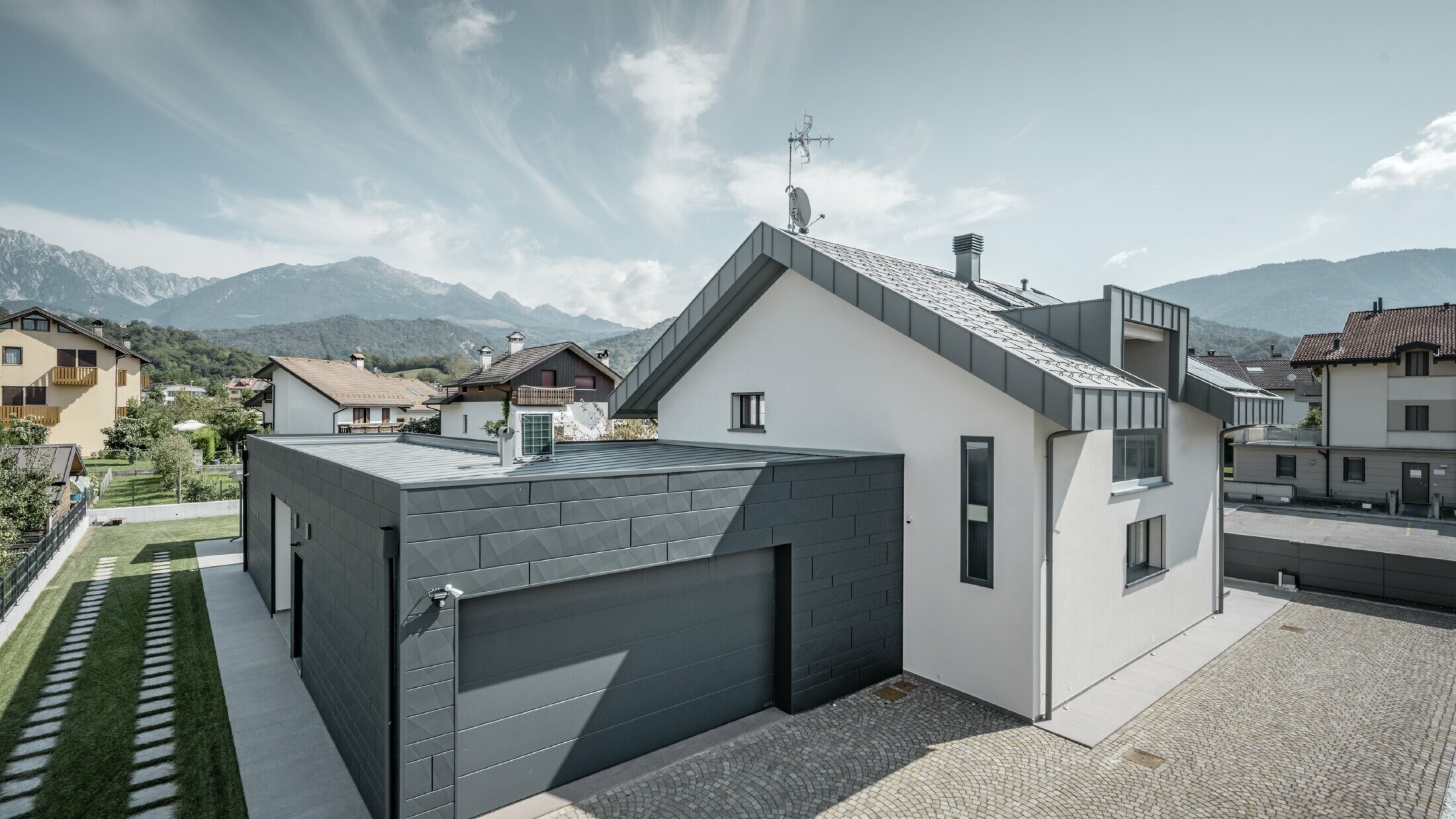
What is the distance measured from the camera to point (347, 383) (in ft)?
138

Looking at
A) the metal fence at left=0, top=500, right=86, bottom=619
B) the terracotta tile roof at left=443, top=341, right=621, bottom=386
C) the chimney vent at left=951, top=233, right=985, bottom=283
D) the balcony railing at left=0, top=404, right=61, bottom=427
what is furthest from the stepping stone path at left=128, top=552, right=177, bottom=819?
the balcony railing at left=0, top=404, right=61, bottom=427

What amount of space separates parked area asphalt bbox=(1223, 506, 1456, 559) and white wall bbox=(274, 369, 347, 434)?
4413 cm

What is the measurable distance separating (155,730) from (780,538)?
7875 millimetres

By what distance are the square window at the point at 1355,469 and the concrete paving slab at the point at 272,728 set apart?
3736 centimetres

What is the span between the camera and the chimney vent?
12.4m

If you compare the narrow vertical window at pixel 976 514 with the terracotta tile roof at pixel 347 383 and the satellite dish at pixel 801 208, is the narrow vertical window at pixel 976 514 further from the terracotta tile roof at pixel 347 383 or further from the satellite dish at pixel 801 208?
the terracotta tile roof at pixel 347 383

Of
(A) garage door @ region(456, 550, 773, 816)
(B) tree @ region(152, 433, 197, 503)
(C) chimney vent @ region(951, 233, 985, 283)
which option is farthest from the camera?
(B) tree @ region(152, 433, 197, 503)

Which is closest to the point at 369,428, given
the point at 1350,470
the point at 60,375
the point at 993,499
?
the point at 60,375

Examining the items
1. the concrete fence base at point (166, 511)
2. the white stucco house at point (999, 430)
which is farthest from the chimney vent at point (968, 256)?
the concrete fence base at point (166, 511)

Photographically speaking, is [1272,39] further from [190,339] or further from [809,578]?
[190,339]

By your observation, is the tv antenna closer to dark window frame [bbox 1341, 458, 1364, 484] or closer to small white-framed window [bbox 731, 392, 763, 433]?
small white-framed window [bbox 731, 392, 763, 433]

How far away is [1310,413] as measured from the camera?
3900cm

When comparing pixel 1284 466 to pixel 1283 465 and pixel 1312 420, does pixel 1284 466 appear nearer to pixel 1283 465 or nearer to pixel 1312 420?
pixel 1283 465

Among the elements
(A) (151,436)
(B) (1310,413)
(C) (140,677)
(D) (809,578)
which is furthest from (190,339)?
(B) (1310,413)
